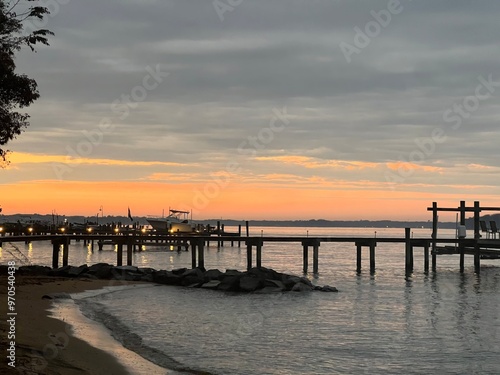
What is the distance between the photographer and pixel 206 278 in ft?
124

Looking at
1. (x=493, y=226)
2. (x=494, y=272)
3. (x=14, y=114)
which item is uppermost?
(x=14, y=114)

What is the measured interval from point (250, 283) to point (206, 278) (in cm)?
378

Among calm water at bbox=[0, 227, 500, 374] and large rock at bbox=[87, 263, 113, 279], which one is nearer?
calm water at bbox=[0, 227, 500, 374]

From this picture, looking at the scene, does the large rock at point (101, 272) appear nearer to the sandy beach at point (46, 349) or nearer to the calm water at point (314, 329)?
the calm water at point (314, 329)

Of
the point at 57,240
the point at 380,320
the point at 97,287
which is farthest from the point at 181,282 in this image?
the point at 380,320

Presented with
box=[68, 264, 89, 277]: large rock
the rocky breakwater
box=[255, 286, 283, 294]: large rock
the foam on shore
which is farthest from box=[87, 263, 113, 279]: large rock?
the foam on shore

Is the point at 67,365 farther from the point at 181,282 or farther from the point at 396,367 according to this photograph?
the point at 181,282

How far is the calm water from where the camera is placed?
16.9 meters

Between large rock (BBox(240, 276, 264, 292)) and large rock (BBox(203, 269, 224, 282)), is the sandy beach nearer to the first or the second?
large rock (BBox(240, 276, 264, 292))

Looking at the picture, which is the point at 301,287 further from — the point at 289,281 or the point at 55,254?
the point at 55,254

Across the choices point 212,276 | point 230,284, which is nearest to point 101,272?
point 212,276

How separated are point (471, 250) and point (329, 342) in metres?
35.7

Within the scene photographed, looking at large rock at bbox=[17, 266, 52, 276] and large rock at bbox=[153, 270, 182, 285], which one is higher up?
large rock at bbox=[17, 266, 52, 276]

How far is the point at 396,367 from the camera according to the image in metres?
16.6
